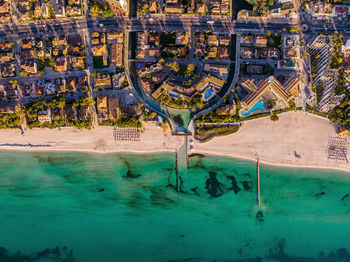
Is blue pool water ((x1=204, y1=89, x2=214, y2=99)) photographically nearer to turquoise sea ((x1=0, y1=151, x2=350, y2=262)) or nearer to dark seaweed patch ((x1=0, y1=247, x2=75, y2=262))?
turquoise sea ((x1=0, y1=151, x2=350, y2=262))

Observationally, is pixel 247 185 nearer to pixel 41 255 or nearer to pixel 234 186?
pixel 234 186

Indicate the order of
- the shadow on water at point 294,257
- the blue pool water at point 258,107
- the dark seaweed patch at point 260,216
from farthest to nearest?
1. the shadow on water at point 294,257
2. the dark seaweed patch at point 260,216
3. the blue pool water at point 258,107

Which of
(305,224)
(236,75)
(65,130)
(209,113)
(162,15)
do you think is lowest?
(305,224)

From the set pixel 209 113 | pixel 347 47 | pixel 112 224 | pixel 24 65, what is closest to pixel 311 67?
pixel 347 47

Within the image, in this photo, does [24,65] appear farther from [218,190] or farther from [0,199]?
[218,190]

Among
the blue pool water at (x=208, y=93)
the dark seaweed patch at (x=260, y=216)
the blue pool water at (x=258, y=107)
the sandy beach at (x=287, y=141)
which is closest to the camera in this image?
the blue pool water at (x=258, y=107)

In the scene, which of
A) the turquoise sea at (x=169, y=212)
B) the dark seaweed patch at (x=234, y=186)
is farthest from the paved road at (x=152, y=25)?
the dark seaweed patch at (x=234, y=186)

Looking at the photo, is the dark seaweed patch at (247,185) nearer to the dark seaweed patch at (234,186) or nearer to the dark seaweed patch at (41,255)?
the dark seaweed patch at (234,186)

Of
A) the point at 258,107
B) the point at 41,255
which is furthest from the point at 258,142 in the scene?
the point at 41,255
